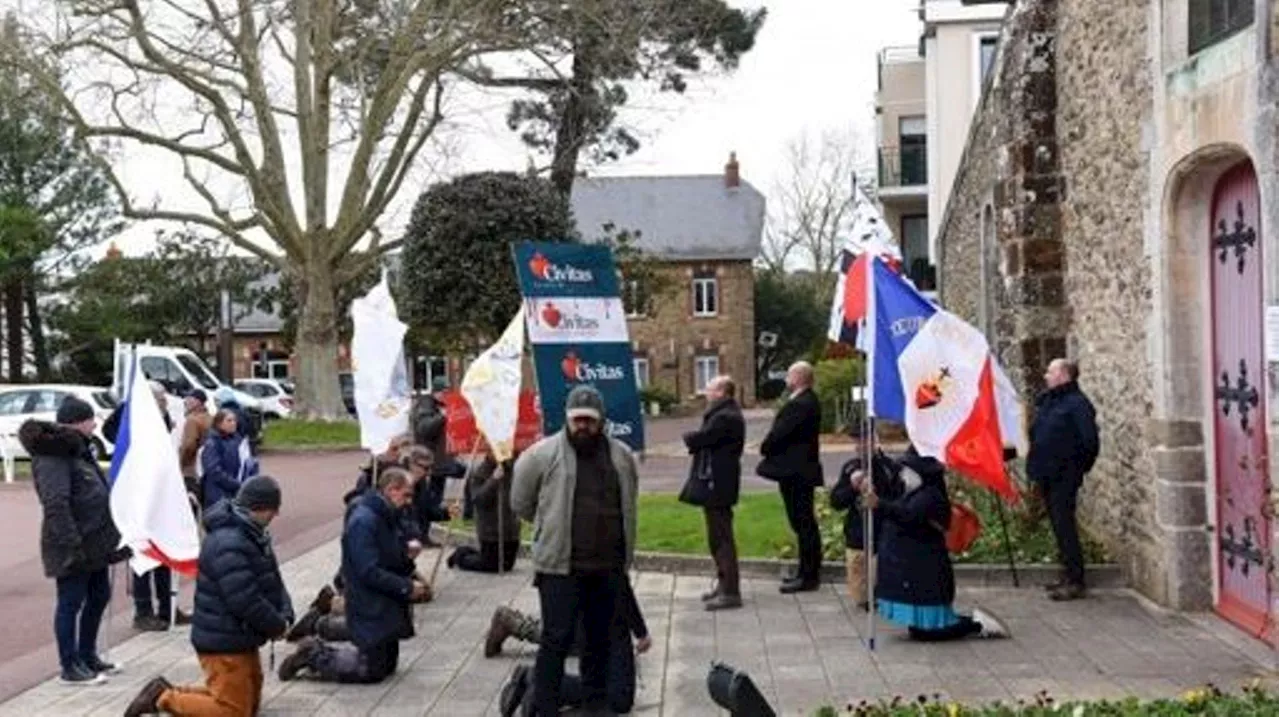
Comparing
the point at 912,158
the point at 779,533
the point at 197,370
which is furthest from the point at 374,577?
the point at 912,158

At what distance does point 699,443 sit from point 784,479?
2.83 feet

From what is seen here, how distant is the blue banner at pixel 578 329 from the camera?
1012 centimetres

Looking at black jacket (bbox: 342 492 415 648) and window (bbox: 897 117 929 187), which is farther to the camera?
window (bbox: 897 117 929 187)

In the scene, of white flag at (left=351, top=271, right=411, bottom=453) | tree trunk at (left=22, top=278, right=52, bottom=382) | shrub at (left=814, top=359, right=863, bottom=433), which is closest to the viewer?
white flag at (left=351, top=271, right=411, bottom=453)

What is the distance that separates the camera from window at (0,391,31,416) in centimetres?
3095

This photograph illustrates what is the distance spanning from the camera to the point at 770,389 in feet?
211

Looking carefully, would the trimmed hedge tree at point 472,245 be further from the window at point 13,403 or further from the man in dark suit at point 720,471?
the man in dark suit at point 720,471

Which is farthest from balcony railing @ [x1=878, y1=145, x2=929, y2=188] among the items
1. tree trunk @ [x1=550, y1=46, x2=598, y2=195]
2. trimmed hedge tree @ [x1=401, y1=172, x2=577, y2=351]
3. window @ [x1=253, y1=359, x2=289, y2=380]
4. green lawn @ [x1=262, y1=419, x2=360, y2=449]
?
window @ [x1=253, y1=359, x2=289, y2=380]

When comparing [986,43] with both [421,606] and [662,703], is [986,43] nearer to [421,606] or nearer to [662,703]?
[421,606]

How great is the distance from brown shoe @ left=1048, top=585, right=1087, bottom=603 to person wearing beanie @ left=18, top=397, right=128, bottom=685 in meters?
6.54

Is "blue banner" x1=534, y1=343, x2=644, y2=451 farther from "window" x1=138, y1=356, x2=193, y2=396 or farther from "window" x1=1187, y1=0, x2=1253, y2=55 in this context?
"window" x1=138, y1=356, x2=193, y2=396

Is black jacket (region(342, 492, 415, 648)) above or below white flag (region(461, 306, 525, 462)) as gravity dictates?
below

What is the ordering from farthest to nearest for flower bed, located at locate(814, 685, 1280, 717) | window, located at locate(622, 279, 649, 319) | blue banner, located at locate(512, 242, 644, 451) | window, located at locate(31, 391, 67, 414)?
window, located at locate(622, 279, 649, 319)
window, located at locate(31, 391, 67, 414)
blue banner, located at locate(512, 242, 644, 451)
flower bed, located at locate(814, 685, 1280, 717)

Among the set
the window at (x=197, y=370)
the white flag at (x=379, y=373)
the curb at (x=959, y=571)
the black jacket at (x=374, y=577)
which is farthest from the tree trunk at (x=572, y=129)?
the black jacket at (x=374, y=577)
